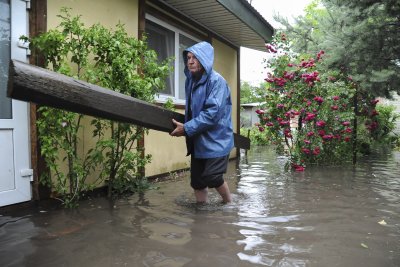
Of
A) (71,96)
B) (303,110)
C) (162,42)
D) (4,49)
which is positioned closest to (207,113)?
(71,96)

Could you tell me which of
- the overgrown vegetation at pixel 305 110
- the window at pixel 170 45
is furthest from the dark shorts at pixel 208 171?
the overgrown vegetation at pixel 305 110

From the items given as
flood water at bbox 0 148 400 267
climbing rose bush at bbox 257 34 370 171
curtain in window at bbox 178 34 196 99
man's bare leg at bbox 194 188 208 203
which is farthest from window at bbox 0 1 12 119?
climbing rose bush at bbox 257 34 370 171

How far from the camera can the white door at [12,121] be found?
11.9ft

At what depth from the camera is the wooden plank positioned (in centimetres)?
197

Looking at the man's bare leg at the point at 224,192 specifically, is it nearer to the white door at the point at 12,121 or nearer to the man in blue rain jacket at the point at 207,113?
the man in blue rain jacket at the point at 207,113

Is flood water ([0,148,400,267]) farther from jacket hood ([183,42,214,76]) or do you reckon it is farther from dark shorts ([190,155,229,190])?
jacket hood ([183,42,214,76])

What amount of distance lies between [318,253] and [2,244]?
240 centimetres

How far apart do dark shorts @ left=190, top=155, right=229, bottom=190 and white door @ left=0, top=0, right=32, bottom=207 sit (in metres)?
1.76

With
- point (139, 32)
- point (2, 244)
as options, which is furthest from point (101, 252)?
point (139, 32)

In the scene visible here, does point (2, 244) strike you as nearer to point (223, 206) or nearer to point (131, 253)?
point (131, 253)

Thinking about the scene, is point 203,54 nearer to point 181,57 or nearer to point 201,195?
point 201,195

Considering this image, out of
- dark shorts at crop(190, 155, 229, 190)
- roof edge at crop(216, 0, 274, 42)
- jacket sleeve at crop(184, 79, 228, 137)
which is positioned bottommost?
dark shorts at crop(190, 155, 229, 190)

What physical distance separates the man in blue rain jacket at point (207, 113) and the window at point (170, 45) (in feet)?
8.34

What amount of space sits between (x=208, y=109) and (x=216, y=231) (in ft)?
3.69
